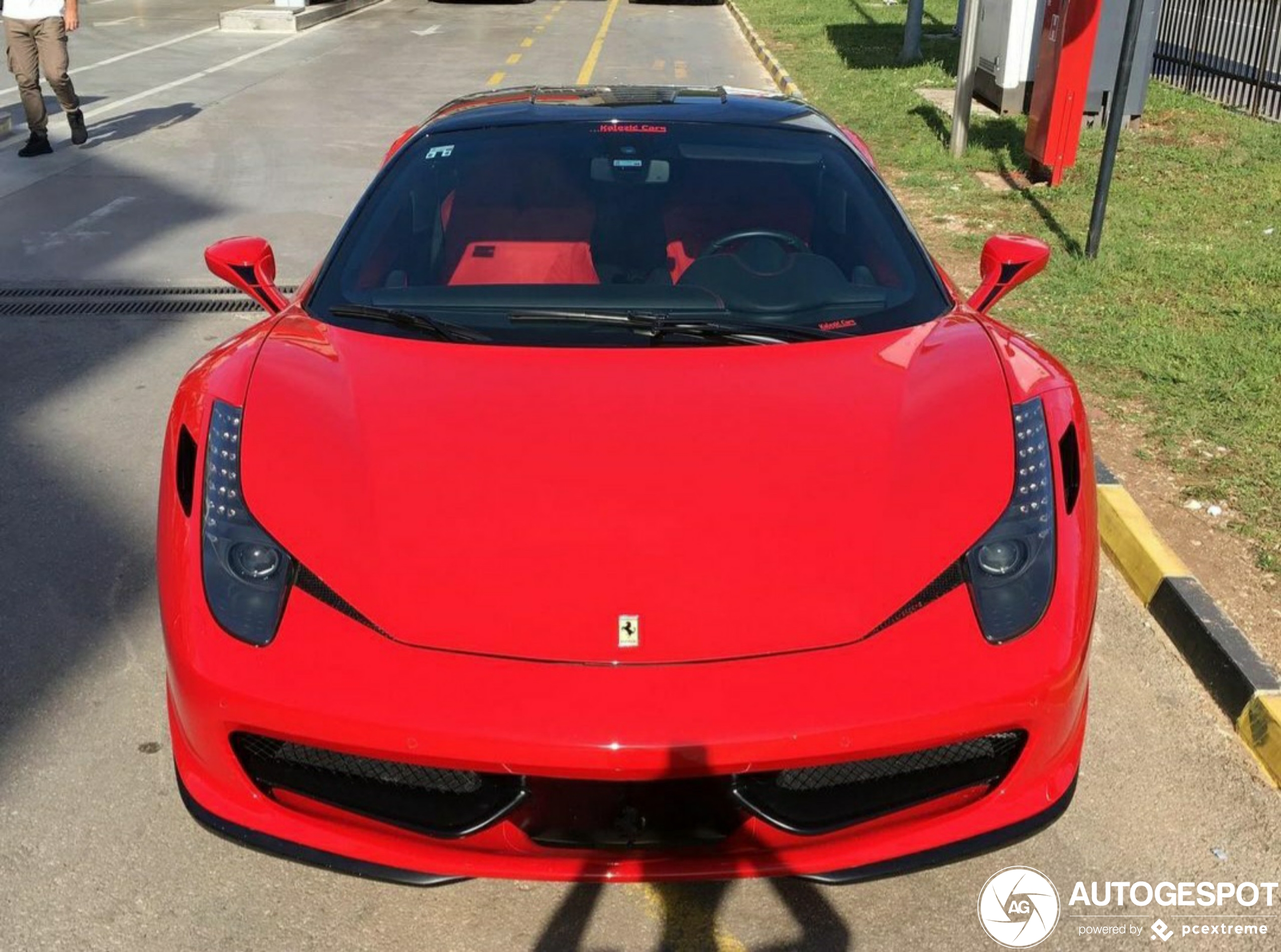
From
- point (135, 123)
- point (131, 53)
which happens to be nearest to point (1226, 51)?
point (135, 123)

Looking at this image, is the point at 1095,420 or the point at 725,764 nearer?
the point at 725,764

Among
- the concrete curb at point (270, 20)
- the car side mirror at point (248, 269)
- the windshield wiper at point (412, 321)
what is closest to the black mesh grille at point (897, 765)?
the windshield wiper at point (412, 321)

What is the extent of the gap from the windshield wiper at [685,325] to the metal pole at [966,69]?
7849 mm

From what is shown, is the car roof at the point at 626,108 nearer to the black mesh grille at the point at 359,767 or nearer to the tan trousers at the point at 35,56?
the black mesh grille at the point at 359,767

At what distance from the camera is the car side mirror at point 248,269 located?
12.2 ft

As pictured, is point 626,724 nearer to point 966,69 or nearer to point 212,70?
point 966,69

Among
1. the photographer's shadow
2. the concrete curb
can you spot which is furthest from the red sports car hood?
the concrete curb

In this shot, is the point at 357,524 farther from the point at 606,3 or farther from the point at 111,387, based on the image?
the point at 606,3

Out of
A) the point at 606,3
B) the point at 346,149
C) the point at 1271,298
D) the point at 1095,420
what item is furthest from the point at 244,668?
the point at 606,3

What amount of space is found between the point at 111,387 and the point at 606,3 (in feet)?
86.3

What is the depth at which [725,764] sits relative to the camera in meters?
2.28

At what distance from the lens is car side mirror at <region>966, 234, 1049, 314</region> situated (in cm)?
366

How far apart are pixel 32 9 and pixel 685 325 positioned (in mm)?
9794

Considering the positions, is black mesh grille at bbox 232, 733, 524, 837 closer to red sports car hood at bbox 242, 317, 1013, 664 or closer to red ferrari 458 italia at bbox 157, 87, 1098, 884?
red ferrari 458 italia at bbox 157, 87, 1098, 884
